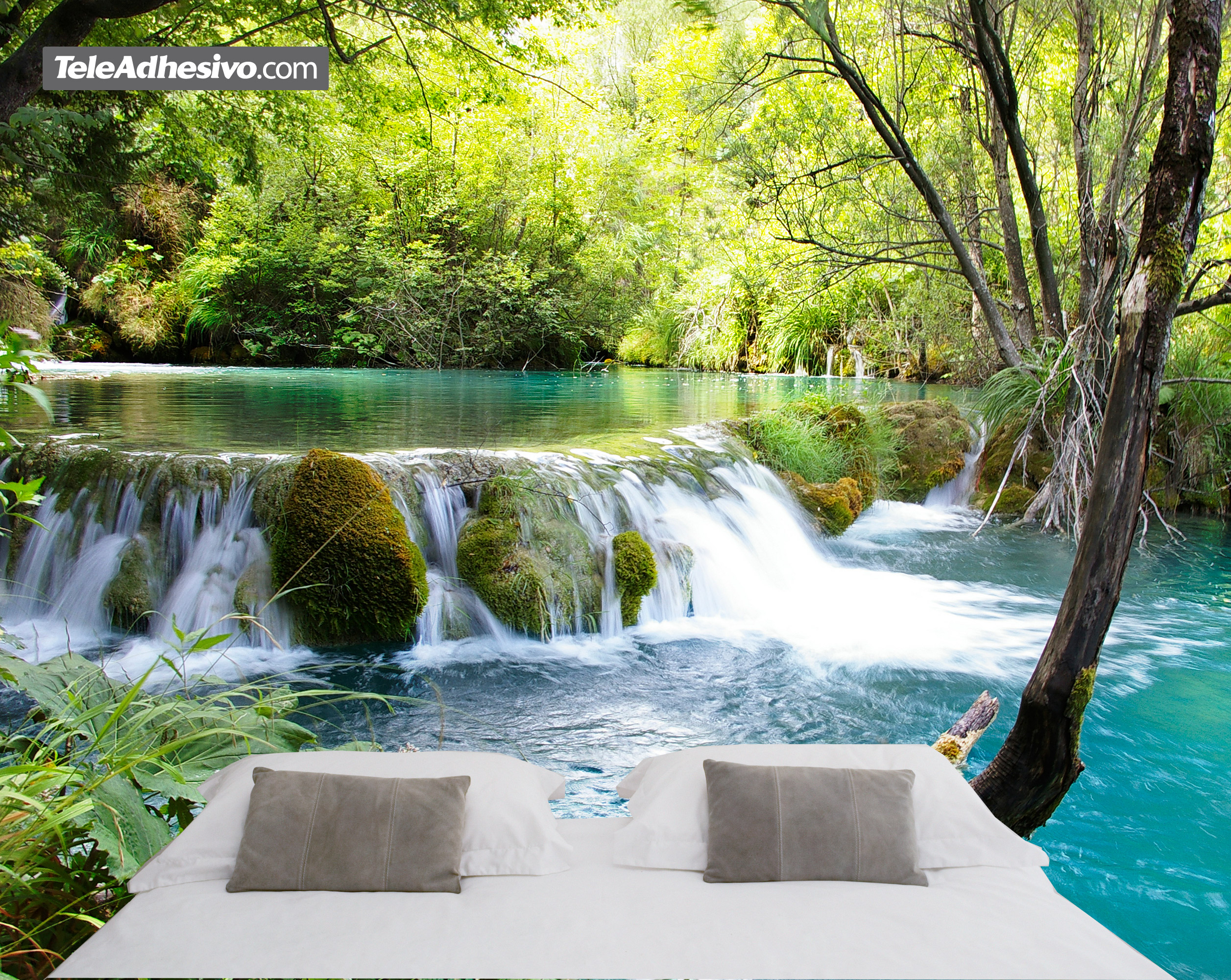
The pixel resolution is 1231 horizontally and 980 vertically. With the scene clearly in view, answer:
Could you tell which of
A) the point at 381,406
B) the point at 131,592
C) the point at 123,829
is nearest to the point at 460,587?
the point at 131,592

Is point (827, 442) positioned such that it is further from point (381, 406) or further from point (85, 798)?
point (85, 798)

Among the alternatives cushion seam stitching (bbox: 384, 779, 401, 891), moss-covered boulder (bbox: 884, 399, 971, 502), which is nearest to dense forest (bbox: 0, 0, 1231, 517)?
moss-covered boulder (bbox: 884, 399, 971, 502)

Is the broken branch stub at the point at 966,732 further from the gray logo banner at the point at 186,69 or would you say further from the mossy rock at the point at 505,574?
the gray logo banner at the point at 186,69

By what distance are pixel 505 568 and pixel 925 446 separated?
15.9 ft

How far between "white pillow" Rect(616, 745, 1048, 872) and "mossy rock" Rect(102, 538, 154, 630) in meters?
3.19

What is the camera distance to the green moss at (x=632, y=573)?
13.9ft

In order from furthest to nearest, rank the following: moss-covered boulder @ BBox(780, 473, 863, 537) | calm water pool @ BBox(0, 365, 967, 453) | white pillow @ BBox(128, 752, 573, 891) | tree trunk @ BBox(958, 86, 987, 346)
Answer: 1. moss-covered boulder @ BBox(780, 473, 863, 537)
2. tree trunk @ BBox(958, 86, 987, 346)
3. calm water pool @ BBox(0, 365, 967, 453)
4. white pillow @ BBox(128, 752, 573, 891)

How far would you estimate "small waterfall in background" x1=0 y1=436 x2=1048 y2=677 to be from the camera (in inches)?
152

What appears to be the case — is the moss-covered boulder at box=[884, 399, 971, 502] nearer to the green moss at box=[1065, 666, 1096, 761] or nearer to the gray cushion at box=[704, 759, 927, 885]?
the green moss at box=[1065, 666, 1096, 761]

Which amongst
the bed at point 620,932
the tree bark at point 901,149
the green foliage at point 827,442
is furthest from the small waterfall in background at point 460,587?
the bed at point 620,932

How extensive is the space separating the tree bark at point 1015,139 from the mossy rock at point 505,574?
11.7 ft

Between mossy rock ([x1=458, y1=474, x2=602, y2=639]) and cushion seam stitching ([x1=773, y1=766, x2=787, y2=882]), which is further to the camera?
mossy rock ([x1=458, y1=474, x2=602, y2=639])

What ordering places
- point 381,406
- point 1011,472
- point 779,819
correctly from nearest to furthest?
point 779,819
point 1011,472
point 381,406

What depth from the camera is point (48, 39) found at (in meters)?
4.31
